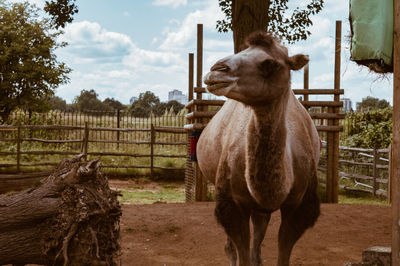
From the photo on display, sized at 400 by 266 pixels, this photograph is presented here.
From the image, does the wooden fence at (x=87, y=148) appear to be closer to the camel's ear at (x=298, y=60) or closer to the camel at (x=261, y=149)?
the camel at (x=261, y=149)

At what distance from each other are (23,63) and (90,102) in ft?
115

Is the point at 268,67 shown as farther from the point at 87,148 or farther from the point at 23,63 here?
the point at 23,63

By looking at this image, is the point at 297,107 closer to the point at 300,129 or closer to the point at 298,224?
the point at 300,129

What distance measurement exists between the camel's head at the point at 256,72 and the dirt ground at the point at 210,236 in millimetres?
2940

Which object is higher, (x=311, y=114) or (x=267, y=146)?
(x=311, y=114)

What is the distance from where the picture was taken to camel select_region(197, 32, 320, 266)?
2.69 m

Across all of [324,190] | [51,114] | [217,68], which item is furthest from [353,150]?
[51,114]

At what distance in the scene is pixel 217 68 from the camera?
2.55 meters

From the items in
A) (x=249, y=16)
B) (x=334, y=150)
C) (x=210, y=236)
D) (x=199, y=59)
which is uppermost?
(x=249, y=16)

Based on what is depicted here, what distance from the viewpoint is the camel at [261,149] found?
269 centimetres

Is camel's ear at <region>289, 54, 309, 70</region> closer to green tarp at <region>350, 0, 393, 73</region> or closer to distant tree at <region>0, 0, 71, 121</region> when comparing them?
green tarp at <region>350, 0, 393, 73</region>

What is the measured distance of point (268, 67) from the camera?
2.76m

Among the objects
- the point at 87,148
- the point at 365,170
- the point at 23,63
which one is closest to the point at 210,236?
the point at 365,170

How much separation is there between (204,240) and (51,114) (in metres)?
16.3
